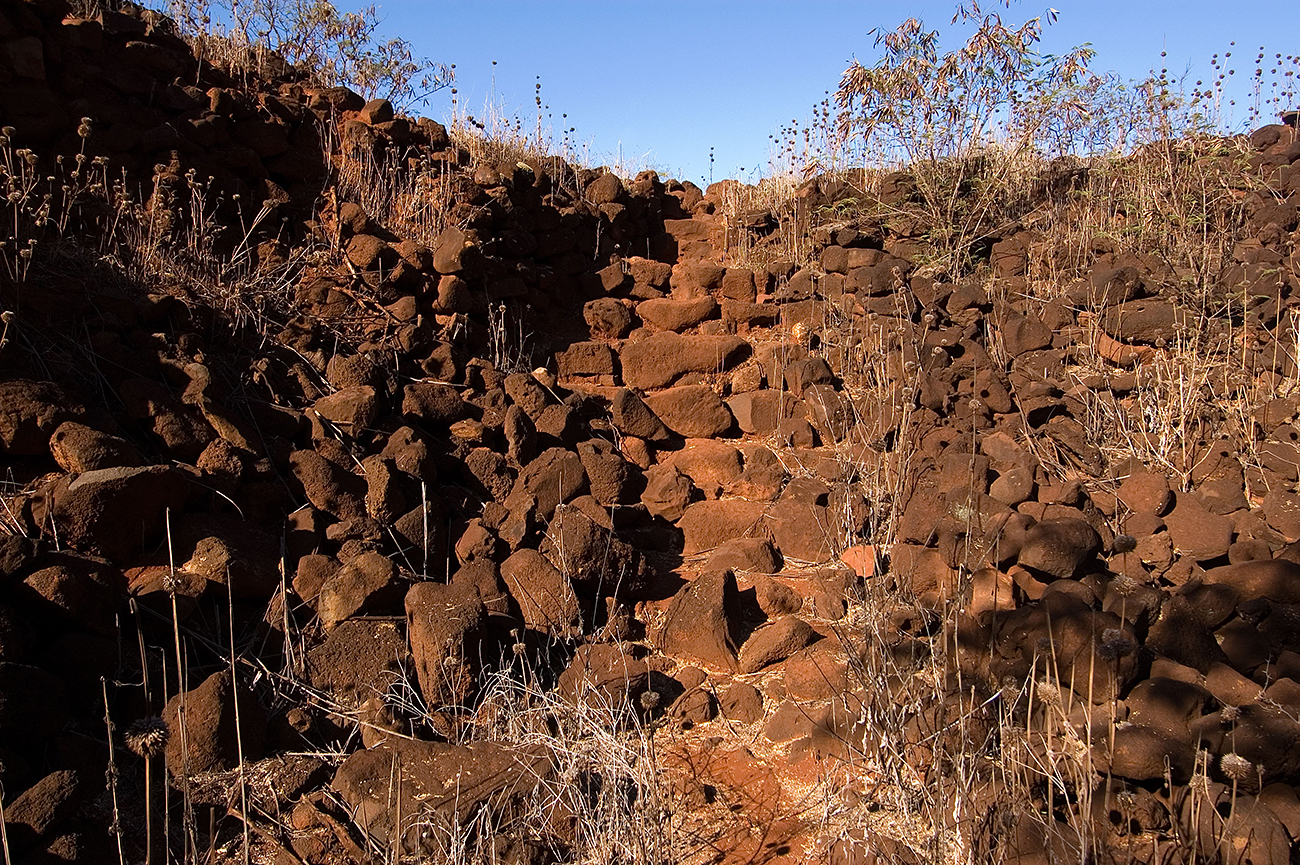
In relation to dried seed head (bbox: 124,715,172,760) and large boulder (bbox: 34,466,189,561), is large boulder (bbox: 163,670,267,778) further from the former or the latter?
large boulder (bbox: 34,466,189,561)

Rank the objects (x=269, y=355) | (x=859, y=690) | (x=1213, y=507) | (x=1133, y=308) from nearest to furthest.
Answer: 1. (x=859, y=690)
2. (x=1213, y=507)
3. (x=269, y=355)
4. (x=1133, y=308)

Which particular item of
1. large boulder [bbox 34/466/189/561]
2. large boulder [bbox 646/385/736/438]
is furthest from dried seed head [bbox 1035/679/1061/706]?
large boulder [bbox 646/385/736/438]

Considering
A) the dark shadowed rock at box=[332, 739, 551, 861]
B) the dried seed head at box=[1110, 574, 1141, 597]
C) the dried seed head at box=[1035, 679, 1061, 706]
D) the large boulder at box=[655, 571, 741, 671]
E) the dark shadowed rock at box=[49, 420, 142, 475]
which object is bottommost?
the dark shadowed rock at box=[332, 739, 551, 861]

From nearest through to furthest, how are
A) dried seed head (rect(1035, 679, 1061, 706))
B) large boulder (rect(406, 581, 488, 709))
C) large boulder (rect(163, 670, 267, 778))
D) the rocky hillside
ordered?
dried seed head (rect(1035, 679, 1061, 706))
the rocky hillside
large boulder (rect(163, 670, 267, 778))
large boulder (rect(406, 581, 488, 709))

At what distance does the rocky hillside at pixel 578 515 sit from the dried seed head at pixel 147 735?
0.6 inches

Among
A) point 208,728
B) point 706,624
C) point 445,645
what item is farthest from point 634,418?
point 208,728

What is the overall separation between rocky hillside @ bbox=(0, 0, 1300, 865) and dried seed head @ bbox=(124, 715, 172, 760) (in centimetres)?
2

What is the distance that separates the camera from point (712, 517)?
5426 mm

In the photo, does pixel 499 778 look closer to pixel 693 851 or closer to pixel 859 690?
pixel 693 851

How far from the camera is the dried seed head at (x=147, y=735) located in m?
2.87

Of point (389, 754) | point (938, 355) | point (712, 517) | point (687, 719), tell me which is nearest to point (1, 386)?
point (389, 754)

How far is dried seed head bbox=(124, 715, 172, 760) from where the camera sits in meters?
2.87

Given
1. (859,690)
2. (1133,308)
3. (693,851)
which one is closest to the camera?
(693,851)

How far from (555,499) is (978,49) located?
20.2ft
